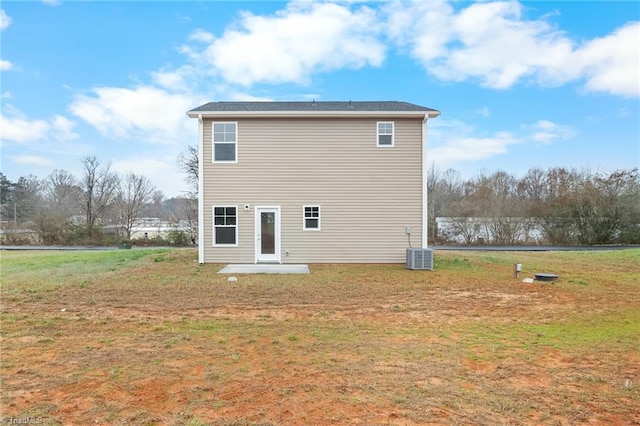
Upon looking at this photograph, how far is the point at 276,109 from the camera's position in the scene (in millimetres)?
12516

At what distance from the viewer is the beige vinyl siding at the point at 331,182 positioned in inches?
488

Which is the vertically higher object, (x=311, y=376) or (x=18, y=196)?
(x=18, y=196)

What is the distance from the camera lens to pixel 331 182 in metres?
12.5

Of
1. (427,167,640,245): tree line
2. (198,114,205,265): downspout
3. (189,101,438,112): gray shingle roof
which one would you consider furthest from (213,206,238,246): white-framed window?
(427,167,640,245): tree line

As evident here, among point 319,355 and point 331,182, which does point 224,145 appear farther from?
point 319,355

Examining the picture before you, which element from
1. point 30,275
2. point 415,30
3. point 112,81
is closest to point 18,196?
point 112,81

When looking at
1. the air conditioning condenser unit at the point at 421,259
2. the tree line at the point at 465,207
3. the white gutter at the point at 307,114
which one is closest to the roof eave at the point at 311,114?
the white gutter at the point at 307,114

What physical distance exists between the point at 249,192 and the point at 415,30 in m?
8.54

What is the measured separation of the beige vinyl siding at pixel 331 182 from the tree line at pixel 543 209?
1270 centimetres

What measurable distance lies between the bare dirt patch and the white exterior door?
13.4 feet

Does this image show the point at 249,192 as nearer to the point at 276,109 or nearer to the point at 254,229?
the point at 254,229

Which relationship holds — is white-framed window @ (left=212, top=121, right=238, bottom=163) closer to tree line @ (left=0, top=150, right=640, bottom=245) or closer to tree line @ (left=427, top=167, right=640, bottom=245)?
tree line @ (left=0, top=150, right=640, bottom=245)

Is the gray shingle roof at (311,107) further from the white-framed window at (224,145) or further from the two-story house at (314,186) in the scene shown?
the white-framed window at (224,145)

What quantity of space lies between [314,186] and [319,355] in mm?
8828
